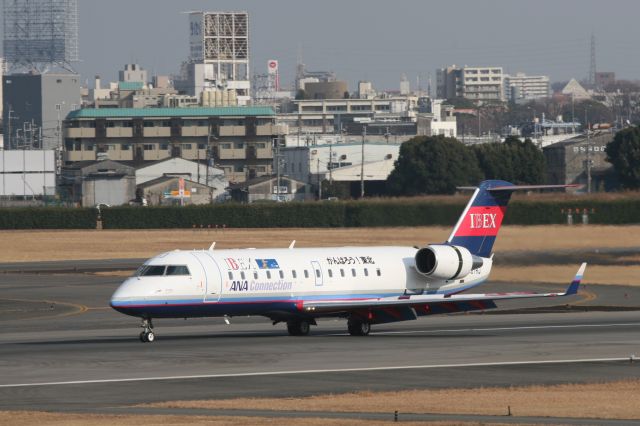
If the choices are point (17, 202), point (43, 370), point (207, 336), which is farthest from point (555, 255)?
point (17, 202)

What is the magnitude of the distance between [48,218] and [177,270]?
8146cm

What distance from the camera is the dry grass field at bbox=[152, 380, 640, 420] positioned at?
30031 mm

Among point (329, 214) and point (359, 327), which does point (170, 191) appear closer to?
point (329, 214)

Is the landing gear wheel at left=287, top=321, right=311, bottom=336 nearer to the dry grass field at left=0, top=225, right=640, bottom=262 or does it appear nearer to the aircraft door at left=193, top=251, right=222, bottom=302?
the aircraft door at left=193, top=251, right=222, bottom=302

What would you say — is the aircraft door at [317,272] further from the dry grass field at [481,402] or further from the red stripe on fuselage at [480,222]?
the dry grass field at [481,402]

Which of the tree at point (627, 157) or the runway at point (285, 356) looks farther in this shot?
the tree at point (627, 157)

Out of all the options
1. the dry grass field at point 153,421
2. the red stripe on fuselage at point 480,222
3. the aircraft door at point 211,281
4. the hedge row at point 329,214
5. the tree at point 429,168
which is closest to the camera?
the dry grass field at point 153,421

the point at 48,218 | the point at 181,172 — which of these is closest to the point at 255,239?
the point at 48,218

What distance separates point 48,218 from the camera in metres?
124

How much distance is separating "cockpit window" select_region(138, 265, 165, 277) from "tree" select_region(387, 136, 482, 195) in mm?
128659

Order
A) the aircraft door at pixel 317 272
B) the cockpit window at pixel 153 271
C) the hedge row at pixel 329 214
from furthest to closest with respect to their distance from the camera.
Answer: the hedge row at pixel 329 214 < the aircraft door at pixel 317 272 < the cockpit window at pixel 153 271

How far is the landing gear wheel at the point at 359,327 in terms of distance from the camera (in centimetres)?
4859

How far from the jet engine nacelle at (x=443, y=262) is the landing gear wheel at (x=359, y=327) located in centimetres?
292

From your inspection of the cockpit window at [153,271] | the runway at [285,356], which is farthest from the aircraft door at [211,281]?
the runway at [285,356]
